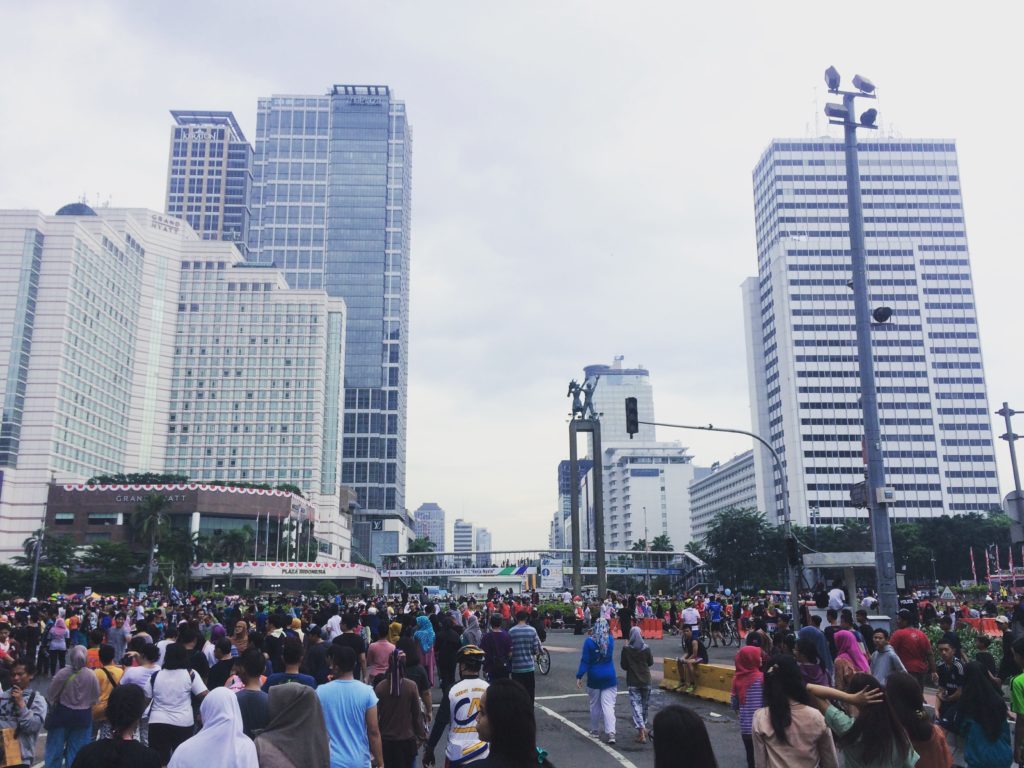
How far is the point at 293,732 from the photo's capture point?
5.79 meters

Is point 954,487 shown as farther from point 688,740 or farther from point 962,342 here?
point 688,740

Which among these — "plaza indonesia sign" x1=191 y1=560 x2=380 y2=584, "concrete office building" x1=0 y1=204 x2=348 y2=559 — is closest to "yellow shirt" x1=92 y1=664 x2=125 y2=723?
"plaza indonesia sign" x1=191 y1=560 x2=380 y2=584

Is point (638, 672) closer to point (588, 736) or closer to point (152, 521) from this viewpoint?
point (588, 736)

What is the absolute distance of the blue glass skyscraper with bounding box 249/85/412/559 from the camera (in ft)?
597

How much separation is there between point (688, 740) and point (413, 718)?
5068 millimetres

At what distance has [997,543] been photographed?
9119 centimetres

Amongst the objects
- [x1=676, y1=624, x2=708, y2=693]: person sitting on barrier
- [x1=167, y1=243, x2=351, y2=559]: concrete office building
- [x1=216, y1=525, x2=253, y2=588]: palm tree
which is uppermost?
[x1=167, y1=243, x2=351, y2=559]: concrete office building

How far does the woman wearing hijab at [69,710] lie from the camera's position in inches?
339

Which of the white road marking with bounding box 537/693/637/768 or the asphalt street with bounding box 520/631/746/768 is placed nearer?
the white road marking with bounding box 537/693/637/768

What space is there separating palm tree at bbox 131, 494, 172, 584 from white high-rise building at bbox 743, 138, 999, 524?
97220mm

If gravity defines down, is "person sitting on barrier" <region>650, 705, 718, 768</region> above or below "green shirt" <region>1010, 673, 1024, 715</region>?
above

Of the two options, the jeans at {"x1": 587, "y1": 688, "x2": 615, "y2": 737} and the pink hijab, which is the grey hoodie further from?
the pink hijab

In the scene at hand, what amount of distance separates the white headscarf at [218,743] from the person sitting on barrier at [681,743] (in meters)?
3.08

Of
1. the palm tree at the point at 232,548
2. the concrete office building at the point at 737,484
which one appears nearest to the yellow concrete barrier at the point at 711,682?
the palm tree at the point at 232,548
